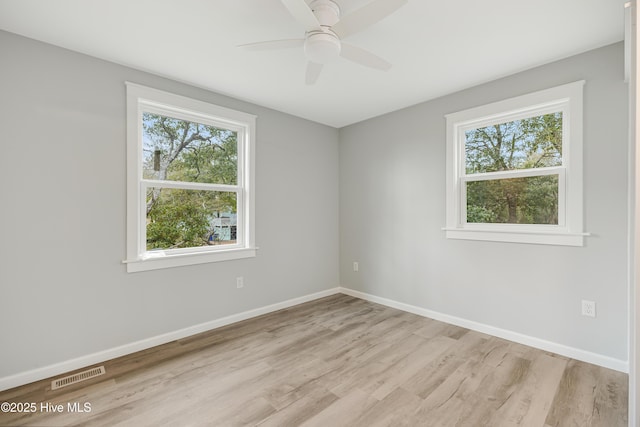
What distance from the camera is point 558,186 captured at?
259 centimetres

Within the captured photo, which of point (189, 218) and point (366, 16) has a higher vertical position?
point (366, 16)

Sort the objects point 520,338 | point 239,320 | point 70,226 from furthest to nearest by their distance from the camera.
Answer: point 239,320, point 520,338, point 70,226

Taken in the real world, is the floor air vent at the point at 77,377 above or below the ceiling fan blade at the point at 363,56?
below

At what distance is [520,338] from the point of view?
2.73 metres

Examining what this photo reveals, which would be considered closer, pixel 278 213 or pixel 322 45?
pixel 322 45

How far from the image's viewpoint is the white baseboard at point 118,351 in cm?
211

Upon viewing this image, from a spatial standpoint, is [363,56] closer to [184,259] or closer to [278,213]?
[278,213]

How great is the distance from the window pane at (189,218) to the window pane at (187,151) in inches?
6.5

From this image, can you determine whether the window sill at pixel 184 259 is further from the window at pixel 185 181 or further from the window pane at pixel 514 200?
the window pane at pixel 514 200

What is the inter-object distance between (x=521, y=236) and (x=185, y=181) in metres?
3.30

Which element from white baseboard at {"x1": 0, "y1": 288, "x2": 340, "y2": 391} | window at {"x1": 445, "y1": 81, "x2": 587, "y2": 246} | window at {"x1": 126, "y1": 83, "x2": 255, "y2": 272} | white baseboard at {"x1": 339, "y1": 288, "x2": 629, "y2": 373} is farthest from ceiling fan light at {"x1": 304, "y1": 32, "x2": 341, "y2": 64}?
white baseboard at {"x1": 339, "y1": 288, "x2": 629, "y2": 373}

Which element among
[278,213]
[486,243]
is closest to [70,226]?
[278,213]

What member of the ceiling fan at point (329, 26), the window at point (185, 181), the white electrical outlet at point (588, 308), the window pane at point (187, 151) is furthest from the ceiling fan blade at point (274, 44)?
the white electrical outlet at point (588, 308)

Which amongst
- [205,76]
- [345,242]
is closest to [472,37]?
[205,76]
